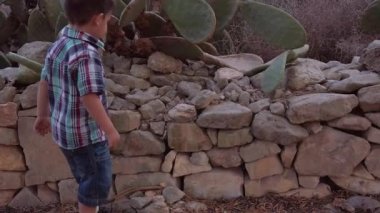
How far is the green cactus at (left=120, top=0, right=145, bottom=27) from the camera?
113 inches

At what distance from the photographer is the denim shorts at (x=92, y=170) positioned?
2281 millimetres

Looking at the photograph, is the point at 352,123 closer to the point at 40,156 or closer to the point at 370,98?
the point at 370,98

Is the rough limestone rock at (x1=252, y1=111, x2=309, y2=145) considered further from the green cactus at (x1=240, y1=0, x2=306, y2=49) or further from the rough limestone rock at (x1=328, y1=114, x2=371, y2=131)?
the green cactus at (x1=240, y1=0, x2=306, y2=49)

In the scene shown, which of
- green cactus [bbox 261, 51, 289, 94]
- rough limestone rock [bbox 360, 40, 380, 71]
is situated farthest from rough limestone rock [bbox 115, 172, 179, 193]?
rough limestone rock [bbox 360, 40, 380, 71]

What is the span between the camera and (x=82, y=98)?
2.09 m

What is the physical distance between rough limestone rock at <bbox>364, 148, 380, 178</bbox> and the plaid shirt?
1.42 meters

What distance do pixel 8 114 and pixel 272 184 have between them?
1406 mm

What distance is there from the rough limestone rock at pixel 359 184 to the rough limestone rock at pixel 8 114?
66.6 inches

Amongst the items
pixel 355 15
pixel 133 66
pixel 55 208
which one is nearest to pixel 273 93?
pixel 133 66

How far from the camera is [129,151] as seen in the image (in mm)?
2877

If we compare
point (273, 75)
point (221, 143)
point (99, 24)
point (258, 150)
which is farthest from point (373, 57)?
point (99, 24)

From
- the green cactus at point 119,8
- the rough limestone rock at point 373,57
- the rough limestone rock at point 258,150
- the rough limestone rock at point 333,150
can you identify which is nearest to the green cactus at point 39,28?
the green cactus at point 119,8

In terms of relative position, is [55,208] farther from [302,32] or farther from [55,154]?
[302,32]

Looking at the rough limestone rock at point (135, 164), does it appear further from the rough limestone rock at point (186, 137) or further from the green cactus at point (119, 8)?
the green cactus at point (119, 8)
